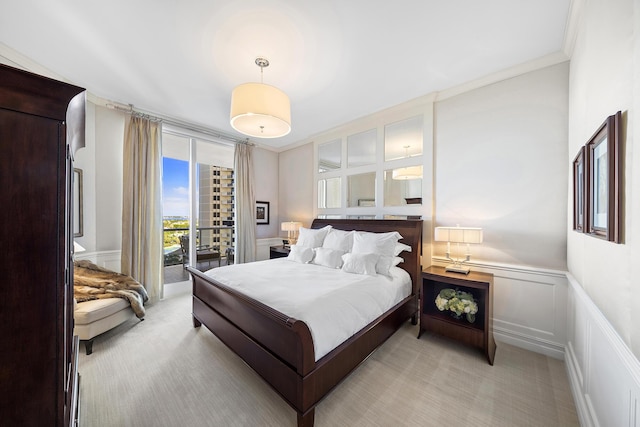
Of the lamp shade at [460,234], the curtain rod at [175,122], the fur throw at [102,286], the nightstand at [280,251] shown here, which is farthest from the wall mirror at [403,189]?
the fur throw at [102,286]

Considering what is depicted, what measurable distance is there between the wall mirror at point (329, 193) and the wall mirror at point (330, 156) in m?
0.23

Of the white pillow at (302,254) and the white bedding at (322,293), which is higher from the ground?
the white pillow at (302,254)

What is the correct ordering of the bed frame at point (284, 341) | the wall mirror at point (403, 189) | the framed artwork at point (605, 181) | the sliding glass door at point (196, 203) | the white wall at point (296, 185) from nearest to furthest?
the framed artwork at point (605, 181), the bed frame at point (284, 341), the wall mirror at point (403, 189), the sliding glass door at point (196, 203), the white wall at point (296, 185)

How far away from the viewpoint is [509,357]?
89.9 inches

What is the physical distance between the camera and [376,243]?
9.57 ft

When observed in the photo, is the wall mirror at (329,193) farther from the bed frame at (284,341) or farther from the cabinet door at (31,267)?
the cabinet door at (31,267)

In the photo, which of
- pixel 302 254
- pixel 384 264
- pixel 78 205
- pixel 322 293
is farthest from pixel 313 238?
pixel 78 205

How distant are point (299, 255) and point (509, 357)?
8.31 ft

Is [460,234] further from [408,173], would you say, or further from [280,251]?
[280,251]

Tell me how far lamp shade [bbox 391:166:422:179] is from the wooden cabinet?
1311mm

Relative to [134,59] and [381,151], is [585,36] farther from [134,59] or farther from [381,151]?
[134,59]

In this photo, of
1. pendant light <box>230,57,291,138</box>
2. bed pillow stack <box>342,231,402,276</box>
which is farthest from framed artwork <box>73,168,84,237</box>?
bed pillow stack <box>342,231,402,276</box>

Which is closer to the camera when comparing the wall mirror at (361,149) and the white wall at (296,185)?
the wall mirror at (361,149)

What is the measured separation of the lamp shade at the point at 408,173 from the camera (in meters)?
3.27
